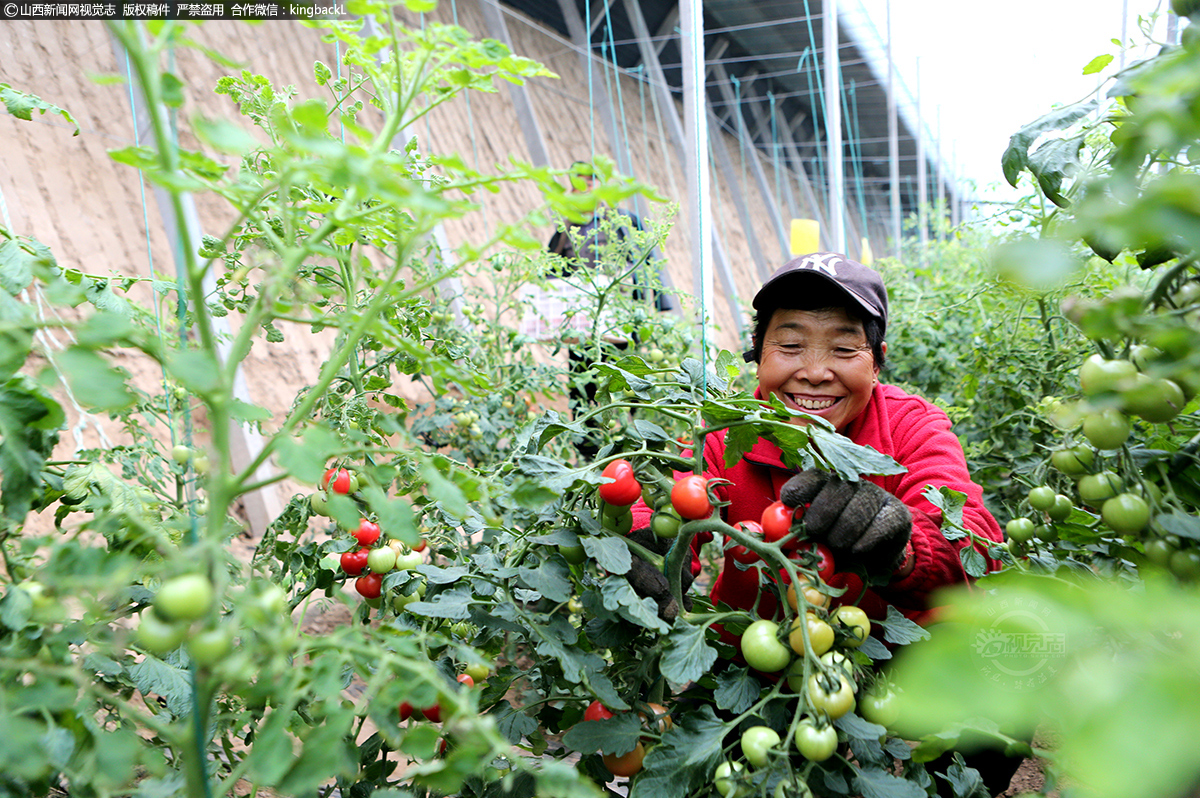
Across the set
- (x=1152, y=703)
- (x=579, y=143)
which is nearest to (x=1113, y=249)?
(x=1152, y=703)

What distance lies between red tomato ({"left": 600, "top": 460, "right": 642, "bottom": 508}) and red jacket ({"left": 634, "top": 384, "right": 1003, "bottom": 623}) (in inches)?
6.1

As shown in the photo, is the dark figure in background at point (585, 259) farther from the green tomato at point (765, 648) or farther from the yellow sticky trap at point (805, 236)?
the yellow sticky trap at point (805, 236)

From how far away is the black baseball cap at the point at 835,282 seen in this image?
3.79ft

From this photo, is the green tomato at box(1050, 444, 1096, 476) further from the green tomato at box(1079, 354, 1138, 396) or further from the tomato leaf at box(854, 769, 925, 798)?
the tomato leaf at box(854, 769, 925, 798)

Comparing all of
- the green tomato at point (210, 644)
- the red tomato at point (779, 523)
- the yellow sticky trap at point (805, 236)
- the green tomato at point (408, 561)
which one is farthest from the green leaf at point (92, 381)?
the yellow sticky trap at point (805, 236)

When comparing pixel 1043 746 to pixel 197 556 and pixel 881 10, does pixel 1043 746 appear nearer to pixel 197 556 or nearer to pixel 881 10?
pixel 197 556

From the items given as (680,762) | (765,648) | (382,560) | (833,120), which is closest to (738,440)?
(765,648)

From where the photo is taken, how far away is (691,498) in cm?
71

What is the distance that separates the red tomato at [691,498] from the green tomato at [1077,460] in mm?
314

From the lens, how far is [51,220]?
2635 mm

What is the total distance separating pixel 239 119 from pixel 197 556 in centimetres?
347

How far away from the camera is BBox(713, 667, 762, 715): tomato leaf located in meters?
0.68

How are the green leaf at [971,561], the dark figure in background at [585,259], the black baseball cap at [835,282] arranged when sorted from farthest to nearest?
the dark figure in background at [585,259]
the black baseball cap at [835,282]
the green leaf at [971,561]

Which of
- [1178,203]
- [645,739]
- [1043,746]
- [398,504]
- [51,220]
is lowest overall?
[1043,746]
